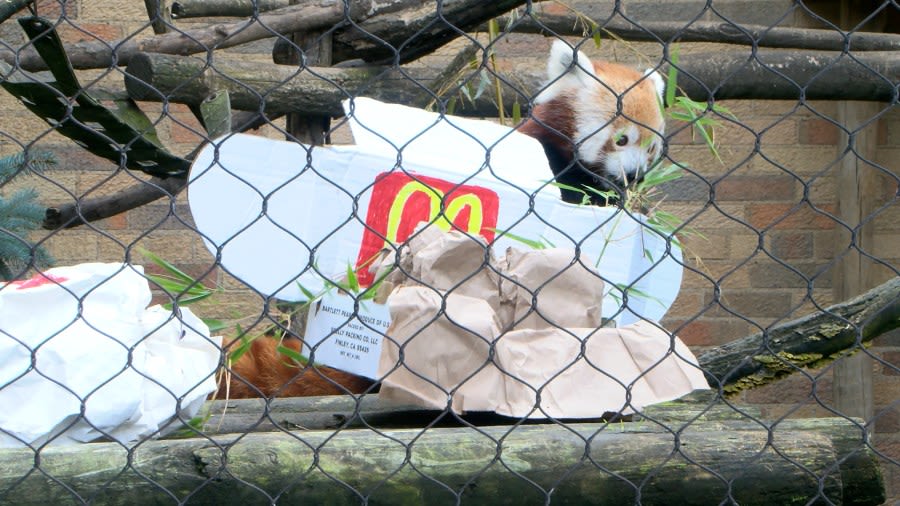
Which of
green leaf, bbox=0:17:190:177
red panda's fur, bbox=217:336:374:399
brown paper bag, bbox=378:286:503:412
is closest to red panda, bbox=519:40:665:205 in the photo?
green leaf, bbox=0:17:190:177

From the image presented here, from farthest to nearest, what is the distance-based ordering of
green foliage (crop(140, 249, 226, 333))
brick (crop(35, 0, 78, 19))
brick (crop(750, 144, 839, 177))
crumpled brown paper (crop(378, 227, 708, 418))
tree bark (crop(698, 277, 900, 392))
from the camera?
brick (crop(750, 144, 839, 177)) → brick (crop(35, 0, 78, 19)) → tree bark (crop(698, 277, 900, 392)) → green foliage (crop(140, 249, 226, 333)) → crumpled brown paper (crop(378, 227, 708, 418))

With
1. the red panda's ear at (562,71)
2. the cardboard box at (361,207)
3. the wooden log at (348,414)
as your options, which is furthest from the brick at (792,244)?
the wooden log at (348,414)

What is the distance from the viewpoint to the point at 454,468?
187cm

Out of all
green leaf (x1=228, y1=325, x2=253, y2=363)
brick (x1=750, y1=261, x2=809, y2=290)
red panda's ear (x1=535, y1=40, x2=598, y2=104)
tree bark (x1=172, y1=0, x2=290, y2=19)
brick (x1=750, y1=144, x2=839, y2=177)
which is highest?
tree bark (x1=172, y1=0, x2=290, y2=19)

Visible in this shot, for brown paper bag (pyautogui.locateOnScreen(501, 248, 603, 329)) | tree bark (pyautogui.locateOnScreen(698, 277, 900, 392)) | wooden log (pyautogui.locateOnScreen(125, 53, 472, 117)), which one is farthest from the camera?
wooden log (pyautogui.locateOnScreen(125, 53, 472, 117))

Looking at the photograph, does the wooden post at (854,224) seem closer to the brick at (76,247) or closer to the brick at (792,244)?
the brick at (792,244)

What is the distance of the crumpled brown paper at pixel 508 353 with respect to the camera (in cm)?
193

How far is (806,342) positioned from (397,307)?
3.53 ft

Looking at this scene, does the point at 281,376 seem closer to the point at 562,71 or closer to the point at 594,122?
the point at 562,71

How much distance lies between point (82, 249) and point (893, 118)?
3.15 metres

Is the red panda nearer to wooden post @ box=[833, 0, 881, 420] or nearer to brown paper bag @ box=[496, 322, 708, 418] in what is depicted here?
wooden post @ box=[833, 0, 881, 420]

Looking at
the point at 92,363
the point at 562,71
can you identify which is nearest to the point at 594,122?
the point at 562,71

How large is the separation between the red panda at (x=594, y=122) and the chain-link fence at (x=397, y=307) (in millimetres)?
36

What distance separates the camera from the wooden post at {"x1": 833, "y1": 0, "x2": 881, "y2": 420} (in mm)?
4281
